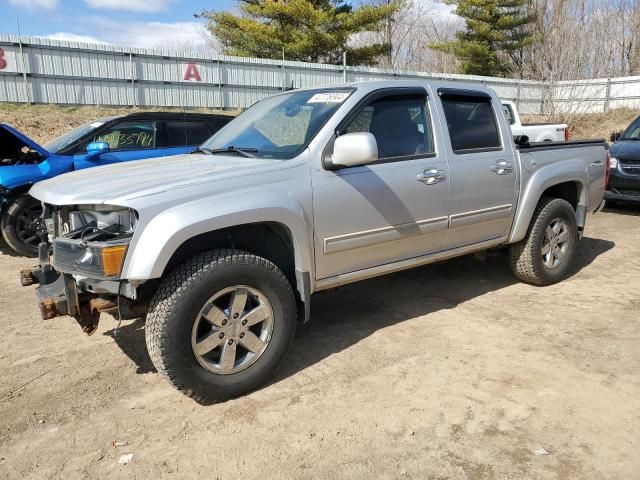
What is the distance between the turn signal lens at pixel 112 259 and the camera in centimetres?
283

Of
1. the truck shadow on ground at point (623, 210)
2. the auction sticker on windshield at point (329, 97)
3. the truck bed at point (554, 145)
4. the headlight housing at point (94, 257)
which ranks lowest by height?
the truck shadow on ground at point (623, 210)

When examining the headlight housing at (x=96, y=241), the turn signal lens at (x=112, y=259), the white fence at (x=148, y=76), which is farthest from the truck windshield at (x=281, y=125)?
the white fence at (x=148, y=76)

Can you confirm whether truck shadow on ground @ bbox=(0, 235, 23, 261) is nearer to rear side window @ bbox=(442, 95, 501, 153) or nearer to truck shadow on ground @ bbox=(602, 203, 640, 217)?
rear side window @ bbox=(442, 95, 501, 153)

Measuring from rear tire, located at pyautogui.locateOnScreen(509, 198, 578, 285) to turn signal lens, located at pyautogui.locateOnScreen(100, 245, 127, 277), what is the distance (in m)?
3.68

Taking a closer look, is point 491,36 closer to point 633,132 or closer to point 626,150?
point 633,132

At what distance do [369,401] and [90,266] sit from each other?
1736 mm

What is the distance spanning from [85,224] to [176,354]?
3.09ft

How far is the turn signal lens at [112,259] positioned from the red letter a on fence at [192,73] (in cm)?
1761

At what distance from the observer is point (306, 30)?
25.5m

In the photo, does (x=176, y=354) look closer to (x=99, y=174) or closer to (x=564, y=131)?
(x=99, y=174)

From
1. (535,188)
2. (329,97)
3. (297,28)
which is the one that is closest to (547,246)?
(535,188)

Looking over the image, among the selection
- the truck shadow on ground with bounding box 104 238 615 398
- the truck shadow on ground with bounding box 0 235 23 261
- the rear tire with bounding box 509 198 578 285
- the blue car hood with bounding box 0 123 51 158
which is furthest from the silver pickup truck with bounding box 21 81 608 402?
the truck shadow on ground with bounding box 0 235 23 261

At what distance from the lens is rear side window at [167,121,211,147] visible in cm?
755

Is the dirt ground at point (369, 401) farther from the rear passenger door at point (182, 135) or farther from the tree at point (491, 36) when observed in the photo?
the tree at point (491, 36)
